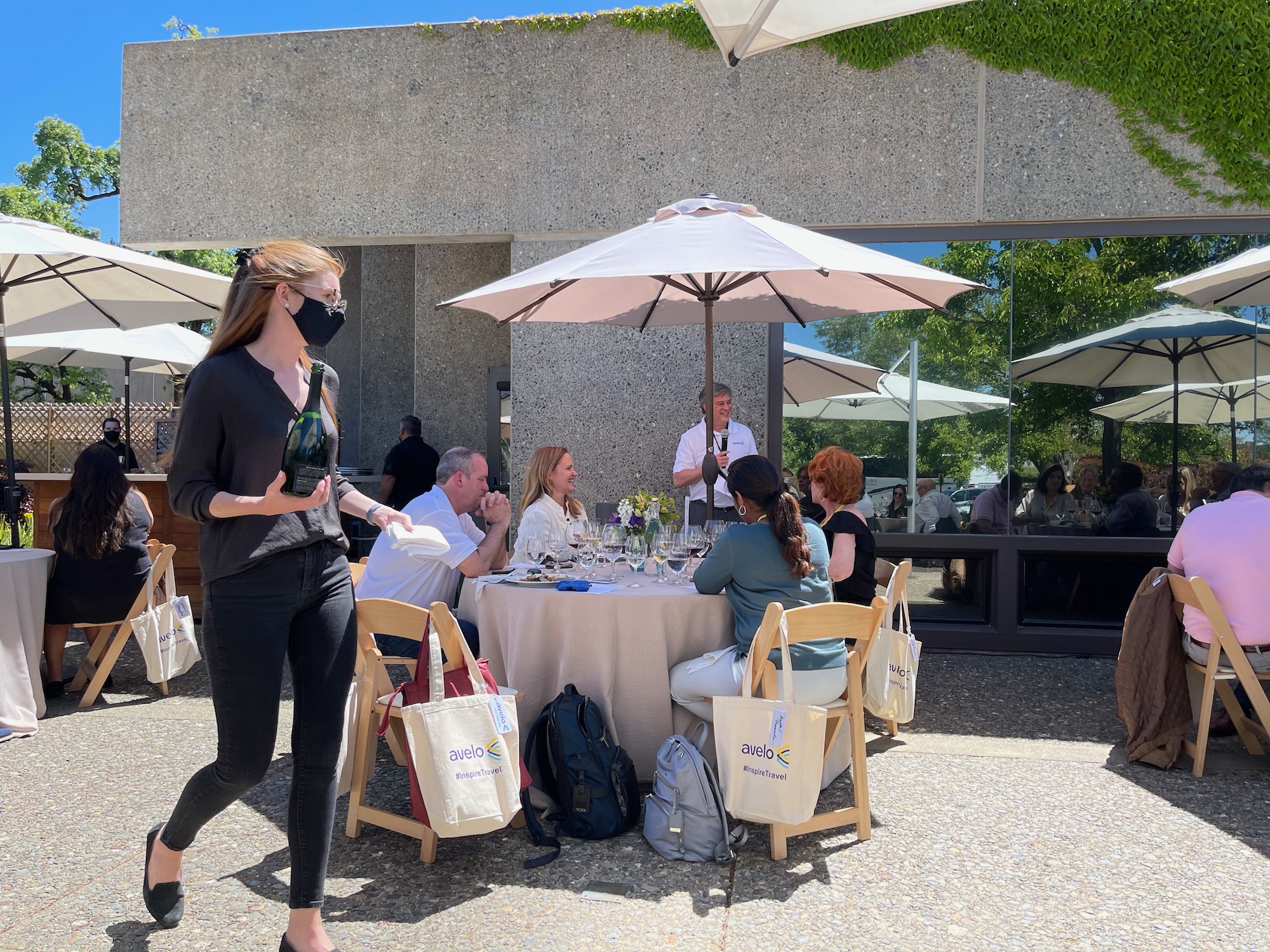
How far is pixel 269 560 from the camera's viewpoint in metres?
2.35

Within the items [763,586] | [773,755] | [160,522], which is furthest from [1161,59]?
[160,522]

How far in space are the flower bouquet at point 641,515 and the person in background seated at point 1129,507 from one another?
3.62 m

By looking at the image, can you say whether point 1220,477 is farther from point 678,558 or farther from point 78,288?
point 78,288

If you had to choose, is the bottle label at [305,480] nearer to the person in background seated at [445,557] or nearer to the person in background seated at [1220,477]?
the person in background seated at [445,557]

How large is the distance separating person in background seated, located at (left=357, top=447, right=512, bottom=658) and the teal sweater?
111 centimetres

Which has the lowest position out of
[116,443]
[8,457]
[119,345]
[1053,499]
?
[1053,499]

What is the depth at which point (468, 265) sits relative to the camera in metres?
9.47

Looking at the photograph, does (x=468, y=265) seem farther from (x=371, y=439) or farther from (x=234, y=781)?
(x=234, y=781)

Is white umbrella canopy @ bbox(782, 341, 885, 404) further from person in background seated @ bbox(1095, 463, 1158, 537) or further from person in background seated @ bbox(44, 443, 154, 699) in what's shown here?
person in background seated @ bbox(44, 443, 154, 699)

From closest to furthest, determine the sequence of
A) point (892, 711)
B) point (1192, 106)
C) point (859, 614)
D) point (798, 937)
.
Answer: point (798, 937) < point (859, 614) < point (892, 711) < point (1192, 106)

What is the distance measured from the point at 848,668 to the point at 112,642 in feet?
13.6

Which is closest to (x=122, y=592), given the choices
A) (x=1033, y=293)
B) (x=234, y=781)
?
(x=234, y=781)

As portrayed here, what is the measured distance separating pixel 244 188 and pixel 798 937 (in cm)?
699

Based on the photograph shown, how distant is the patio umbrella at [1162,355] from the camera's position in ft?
22.9
